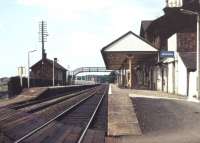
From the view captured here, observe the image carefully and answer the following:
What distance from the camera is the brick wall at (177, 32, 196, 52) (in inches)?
1972

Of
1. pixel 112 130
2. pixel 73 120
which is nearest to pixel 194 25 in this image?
pixel 73 120

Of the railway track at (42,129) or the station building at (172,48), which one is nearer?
the railway track at (42,129)

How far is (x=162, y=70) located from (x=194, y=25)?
791 centimetres

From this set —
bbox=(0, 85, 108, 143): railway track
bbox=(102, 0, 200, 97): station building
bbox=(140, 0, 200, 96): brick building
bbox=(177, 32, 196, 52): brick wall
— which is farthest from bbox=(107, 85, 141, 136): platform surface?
bbox=(177, 32, 196, 52): brick wall

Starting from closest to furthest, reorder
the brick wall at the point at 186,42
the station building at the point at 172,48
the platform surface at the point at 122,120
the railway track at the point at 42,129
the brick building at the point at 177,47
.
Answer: the railway track at the point at 42,129, the platform surface at the point at 122,120, the brick building at the point at 177,47, the station building at the point at 172,48, the brick wall at the point at 186,42

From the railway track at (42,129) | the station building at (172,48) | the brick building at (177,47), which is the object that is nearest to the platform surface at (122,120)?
the railway track at (42,129)

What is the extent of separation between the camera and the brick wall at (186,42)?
50094 millimetres

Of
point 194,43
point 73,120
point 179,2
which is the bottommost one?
point 73,120

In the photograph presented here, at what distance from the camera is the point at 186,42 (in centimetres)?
5047

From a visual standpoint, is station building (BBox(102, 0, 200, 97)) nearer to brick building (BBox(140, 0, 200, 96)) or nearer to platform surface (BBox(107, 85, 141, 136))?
brick building (BBox(140, 0, 200, 96))

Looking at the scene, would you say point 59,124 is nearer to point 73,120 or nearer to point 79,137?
point 73,120

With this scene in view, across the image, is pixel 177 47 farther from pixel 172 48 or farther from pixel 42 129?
pixel 42 129

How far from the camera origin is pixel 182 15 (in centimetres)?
5694

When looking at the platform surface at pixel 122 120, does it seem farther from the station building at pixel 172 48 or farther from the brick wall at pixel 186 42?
the brick wall at pixel 186 42
